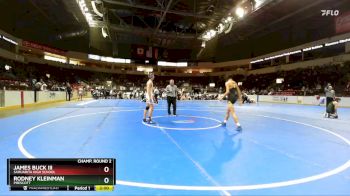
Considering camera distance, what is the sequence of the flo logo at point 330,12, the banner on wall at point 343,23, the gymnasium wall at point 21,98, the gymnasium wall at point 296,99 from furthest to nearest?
the flo logo at point 330,12 → the banner on wall at point 343,23 → the gymnasium wall at point 296,99 → the gymnasium wall at point 21,98

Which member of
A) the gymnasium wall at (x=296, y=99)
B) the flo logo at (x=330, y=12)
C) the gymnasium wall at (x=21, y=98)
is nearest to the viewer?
the gymnasium wall at (x=21, y=98)

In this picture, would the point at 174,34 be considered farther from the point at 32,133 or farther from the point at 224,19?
the point at 32,133

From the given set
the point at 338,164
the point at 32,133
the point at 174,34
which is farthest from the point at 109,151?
the point at 174,34

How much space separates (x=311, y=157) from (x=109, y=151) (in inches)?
164

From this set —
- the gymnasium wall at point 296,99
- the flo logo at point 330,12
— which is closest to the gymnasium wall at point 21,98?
the gymnasium wall at point 296,99

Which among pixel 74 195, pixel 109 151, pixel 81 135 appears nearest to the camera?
pixel 74 195

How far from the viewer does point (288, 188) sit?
3.43 m
